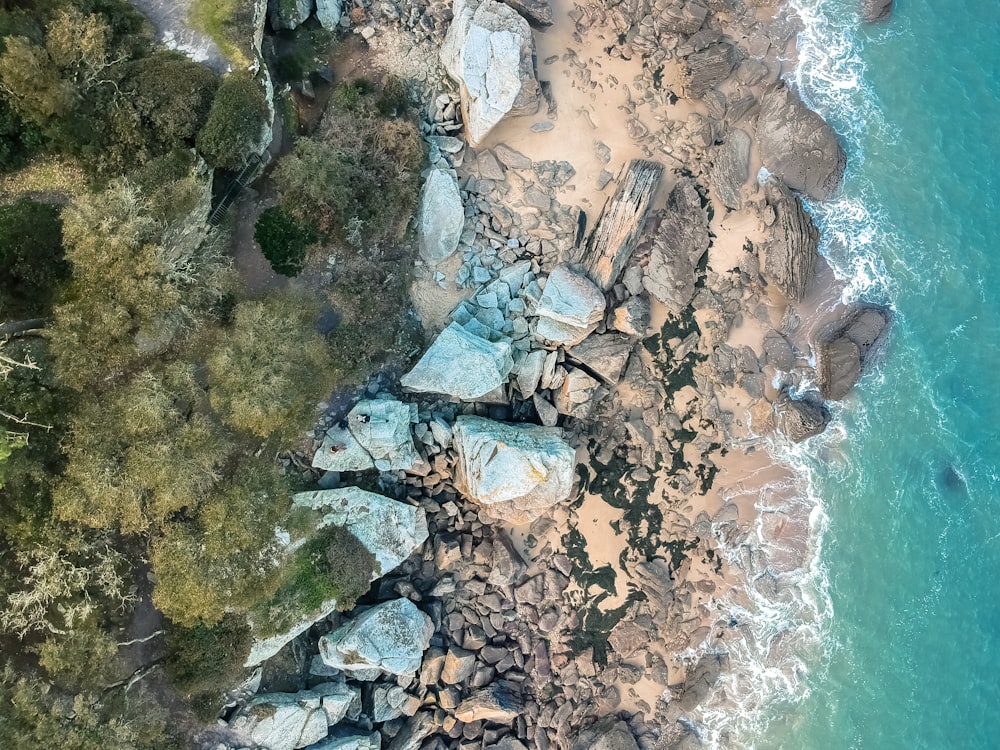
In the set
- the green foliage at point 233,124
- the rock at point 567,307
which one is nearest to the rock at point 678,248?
the rock at point 567,307

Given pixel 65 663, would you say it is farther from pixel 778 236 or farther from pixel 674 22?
pixel 674 22

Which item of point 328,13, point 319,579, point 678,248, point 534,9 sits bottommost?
point 319,579

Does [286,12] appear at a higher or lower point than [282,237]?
higher

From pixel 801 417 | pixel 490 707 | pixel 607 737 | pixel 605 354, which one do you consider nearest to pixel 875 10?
pixel 801 417

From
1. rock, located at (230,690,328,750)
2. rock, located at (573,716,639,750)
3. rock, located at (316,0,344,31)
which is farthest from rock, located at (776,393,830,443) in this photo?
rock, located at (316,0,344,31)

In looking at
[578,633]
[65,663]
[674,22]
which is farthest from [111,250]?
[674,22]

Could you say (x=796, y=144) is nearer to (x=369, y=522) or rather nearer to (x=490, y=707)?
(x=369, y=522)

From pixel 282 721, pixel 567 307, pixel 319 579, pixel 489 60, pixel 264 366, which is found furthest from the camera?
pixel 567 307
